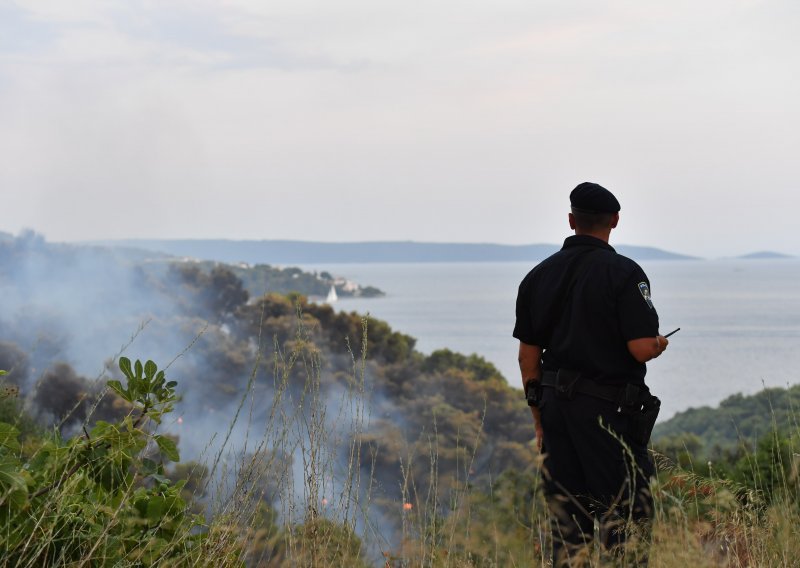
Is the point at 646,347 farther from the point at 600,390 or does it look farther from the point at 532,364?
the point at 532,364

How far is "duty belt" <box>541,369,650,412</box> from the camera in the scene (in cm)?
461

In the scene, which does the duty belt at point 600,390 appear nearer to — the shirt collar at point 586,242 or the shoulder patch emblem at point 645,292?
the shoulder patch emblem at point 645,292

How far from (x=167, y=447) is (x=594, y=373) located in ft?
6.70

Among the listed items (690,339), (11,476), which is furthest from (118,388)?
(690,339)

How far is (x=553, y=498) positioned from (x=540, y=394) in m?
0.52

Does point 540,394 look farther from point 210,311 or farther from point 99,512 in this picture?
point 210,311

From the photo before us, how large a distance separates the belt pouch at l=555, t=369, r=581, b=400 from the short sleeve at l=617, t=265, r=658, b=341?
0.96 ft

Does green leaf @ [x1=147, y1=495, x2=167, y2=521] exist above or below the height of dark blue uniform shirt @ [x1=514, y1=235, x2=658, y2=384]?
below

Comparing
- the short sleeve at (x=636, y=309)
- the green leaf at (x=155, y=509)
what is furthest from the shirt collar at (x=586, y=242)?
the green leaf at (x=155, y=509)

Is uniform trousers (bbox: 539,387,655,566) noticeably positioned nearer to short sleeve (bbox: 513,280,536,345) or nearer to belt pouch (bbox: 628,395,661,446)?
belt pouch (bbox: 628,395,661,446)

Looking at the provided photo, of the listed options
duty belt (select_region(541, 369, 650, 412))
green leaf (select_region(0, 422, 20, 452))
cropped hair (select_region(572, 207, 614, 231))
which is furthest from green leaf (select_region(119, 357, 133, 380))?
cropped hair (select_region(572, 207, 614, 231))

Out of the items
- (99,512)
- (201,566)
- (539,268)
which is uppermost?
(539,268)

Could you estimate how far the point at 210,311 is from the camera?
57656 millimetres

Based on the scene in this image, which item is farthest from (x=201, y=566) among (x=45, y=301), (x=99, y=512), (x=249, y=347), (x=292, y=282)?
(x=292, y=282)
